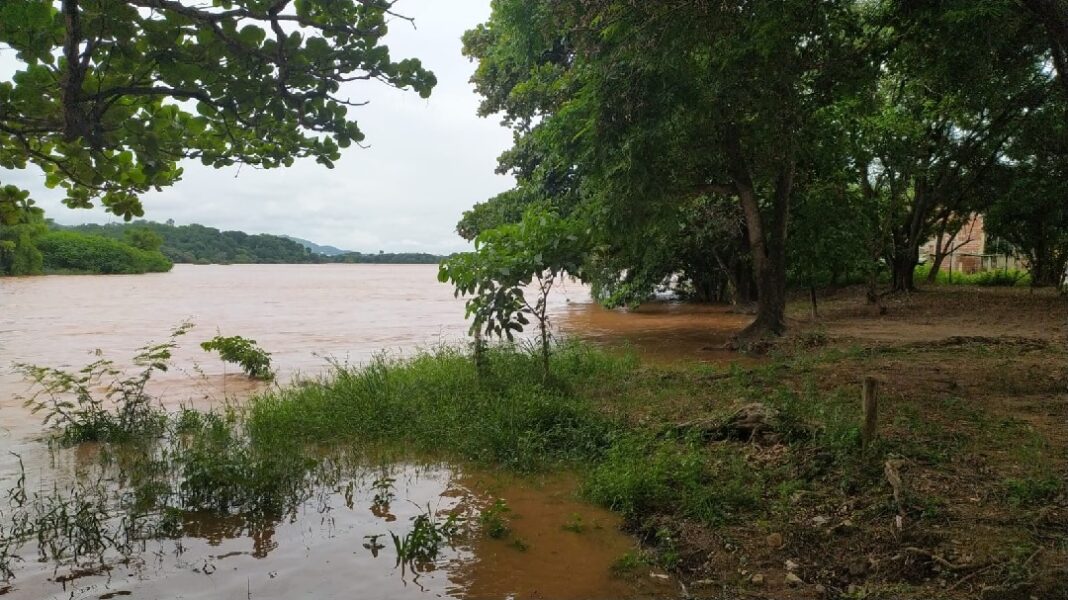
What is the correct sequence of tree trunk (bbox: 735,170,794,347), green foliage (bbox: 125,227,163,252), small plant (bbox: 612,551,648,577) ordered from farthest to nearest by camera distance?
tree trunk (bbox: 735,170,794,347) < green foliage (bbox: 125,227,163,252) < small plant (bbox: 612,551,648,577)

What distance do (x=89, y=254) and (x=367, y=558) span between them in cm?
6337

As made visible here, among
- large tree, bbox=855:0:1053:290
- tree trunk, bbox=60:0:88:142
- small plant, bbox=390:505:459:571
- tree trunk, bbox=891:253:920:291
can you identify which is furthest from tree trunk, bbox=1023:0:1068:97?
tree trunk, bbox=891:253:920:291

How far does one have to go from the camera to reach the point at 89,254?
5622cm

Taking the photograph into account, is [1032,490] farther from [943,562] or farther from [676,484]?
[676,484]

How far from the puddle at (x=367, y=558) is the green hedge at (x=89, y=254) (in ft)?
184

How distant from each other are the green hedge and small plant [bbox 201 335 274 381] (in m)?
48.7

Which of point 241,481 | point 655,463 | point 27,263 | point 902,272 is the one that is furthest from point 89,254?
point 655,463

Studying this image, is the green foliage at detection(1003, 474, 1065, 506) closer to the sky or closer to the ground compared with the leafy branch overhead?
closer to the ground

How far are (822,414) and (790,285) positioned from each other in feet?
69.4

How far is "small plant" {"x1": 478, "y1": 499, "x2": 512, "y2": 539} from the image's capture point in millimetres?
4527

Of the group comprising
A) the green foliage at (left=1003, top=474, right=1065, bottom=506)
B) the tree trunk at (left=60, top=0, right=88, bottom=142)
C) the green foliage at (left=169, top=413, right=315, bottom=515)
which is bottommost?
the green foliage at (left=169, top=413, right=315, bottom=515)

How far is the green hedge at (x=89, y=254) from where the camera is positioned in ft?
173

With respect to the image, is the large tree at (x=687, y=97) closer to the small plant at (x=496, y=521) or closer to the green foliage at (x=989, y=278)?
the small plant at (x=496, y=521)

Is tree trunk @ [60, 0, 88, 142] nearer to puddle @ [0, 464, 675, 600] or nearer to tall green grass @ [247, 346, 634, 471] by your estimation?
puddle @ [0, 464, 675, 600]
